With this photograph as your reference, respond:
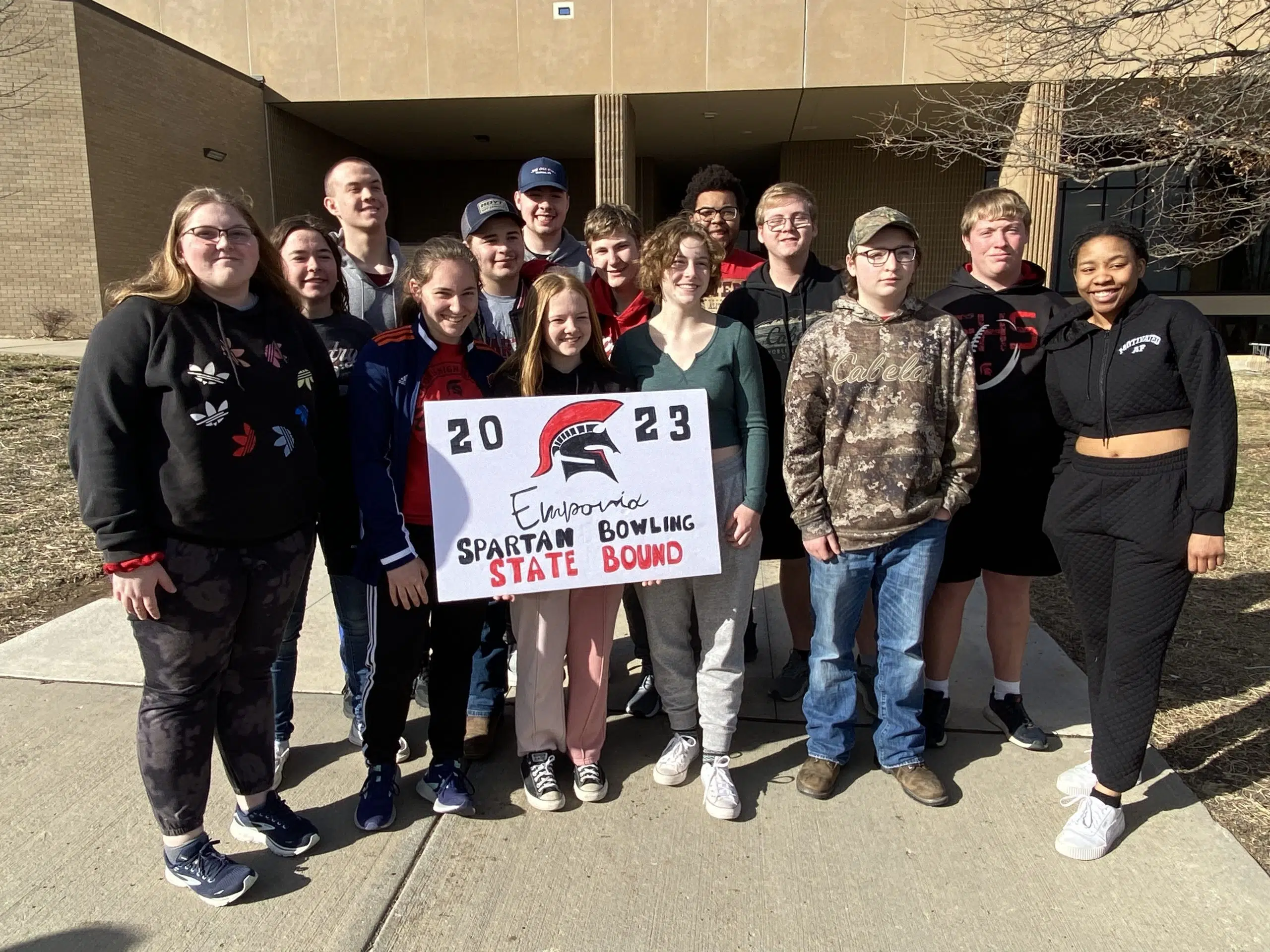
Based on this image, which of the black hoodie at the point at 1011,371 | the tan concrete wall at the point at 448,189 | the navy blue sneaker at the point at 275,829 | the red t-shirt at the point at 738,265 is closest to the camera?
the navy blue sneaker at the point at 275,829

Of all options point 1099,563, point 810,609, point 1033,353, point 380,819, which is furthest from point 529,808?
point 1033,353

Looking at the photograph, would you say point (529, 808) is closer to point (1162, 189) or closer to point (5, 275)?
point (1162, 189)

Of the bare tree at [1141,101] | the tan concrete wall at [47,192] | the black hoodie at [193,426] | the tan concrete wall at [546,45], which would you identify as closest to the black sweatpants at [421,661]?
the black hoodie at [193,426]

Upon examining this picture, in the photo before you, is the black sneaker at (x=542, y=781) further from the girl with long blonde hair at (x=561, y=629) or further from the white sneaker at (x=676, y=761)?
the white sneaker at (x=676, y=761)

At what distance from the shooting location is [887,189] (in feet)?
68.7

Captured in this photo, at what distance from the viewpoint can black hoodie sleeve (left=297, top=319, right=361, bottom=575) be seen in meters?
2.77

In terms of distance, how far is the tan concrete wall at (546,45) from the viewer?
53.5 feet

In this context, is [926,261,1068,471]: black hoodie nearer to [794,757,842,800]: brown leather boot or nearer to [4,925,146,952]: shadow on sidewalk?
[794,757,842,800]: brown leather boot

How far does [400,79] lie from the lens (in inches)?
693

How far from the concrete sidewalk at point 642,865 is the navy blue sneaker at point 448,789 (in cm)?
4

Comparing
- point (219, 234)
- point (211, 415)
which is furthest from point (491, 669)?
point (219, 234)

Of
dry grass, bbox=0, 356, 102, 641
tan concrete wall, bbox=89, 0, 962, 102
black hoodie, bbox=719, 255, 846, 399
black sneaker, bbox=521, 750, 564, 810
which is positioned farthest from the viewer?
tan concrete wall, bbox=89, 0, 962, 102

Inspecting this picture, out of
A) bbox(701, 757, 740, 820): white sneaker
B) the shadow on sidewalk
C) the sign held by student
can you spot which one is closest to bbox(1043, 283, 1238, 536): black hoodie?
the sign held by student

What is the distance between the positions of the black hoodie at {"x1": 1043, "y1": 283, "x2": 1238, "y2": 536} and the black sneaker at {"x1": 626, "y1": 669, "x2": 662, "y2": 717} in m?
2.03
